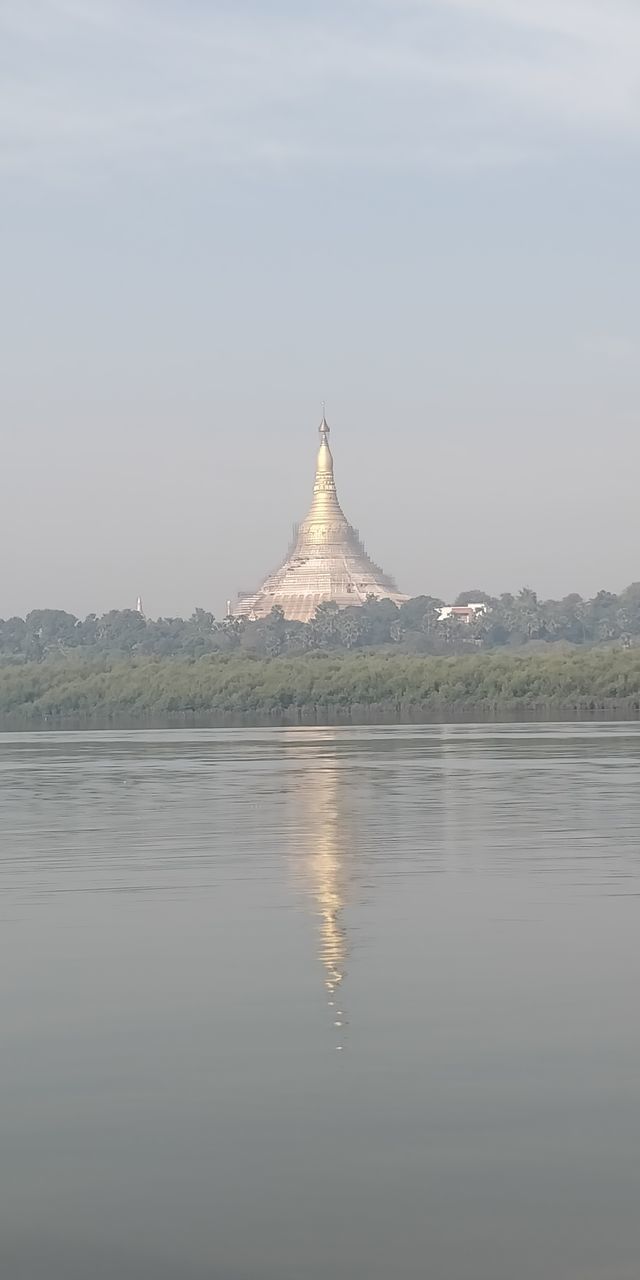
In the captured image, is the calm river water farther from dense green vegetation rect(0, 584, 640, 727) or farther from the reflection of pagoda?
dense green vegetation rect(0, 584, 640, 727)

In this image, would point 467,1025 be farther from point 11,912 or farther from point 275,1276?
point 11,912

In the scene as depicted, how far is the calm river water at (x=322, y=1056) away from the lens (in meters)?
7.56

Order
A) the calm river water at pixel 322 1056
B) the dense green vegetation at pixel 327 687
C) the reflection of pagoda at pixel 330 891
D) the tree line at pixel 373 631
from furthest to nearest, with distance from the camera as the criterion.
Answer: the tree line at pixel 373 631 < the dense green vegetation at pixel 327 687 < the reflection of pagoda at pixel 330 891 < the calm river water at pixel 322 1056

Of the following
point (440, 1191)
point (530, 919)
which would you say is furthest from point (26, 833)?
point (440, 1191)

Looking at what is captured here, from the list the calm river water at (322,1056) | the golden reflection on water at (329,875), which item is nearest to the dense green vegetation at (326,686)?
the golden reflection on water at (329,875)

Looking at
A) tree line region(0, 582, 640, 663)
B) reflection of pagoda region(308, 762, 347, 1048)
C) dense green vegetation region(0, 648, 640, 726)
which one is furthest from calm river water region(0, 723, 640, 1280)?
tree line region(0, 582, 640, 663)

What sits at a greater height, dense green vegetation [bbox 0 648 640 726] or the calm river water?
dense green vegetation [bbox 0 648 640 726]

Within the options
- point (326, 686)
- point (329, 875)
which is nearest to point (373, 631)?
point (326, 686)

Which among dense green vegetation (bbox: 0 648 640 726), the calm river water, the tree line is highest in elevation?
the tree line

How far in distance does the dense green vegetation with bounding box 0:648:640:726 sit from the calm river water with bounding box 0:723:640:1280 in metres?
46.7

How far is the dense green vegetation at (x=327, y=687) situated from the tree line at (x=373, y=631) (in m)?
35.8

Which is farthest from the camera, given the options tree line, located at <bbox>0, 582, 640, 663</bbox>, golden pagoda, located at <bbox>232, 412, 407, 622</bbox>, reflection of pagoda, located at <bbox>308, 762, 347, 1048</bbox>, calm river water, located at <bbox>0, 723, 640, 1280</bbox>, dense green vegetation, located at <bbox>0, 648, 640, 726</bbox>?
golden pagoda, located at <bbox>232, 412, 407, 622</bbox>

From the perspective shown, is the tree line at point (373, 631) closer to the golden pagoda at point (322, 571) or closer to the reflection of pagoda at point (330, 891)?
the golden pagoda at point (322, 571)

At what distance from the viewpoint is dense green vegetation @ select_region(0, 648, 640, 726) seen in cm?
7081
